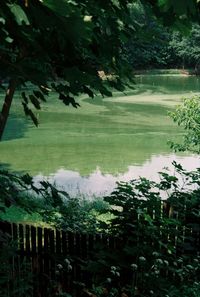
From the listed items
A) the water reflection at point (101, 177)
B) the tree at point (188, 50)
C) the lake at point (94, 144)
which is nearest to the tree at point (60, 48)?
the lake at point (94, 144)

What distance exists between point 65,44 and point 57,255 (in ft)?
12.2

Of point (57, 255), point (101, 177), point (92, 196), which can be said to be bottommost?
point (101, 177)

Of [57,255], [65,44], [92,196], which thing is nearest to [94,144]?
[92,196]

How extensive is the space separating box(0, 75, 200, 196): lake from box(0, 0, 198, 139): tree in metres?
6.30

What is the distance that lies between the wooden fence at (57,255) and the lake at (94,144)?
4372mm

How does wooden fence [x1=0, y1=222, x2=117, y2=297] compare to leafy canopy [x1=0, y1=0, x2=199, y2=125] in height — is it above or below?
below

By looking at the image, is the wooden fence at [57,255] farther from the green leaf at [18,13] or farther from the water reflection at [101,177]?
the water reflection at [101,177]

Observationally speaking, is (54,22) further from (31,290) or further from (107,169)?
(107,169)

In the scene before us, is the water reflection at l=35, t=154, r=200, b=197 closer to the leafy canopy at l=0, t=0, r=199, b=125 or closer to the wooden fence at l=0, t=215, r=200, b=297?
the wooden fence at l=0, t=215, r=200, b=297

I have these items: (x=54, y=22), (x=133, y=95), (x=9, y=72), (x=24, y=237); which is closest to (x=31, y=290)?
(x=24, y=237)

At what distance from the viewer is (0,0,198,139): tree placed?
2305 millimetres

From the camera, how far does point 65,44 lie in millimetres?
3252

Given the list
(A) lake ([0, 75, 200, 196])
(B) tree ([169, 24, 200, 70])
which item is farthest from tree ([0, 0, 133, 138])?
(B) tree ([169, 24, 200, 70])

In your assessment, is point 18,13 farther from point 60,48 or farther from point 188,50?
point 188,50
